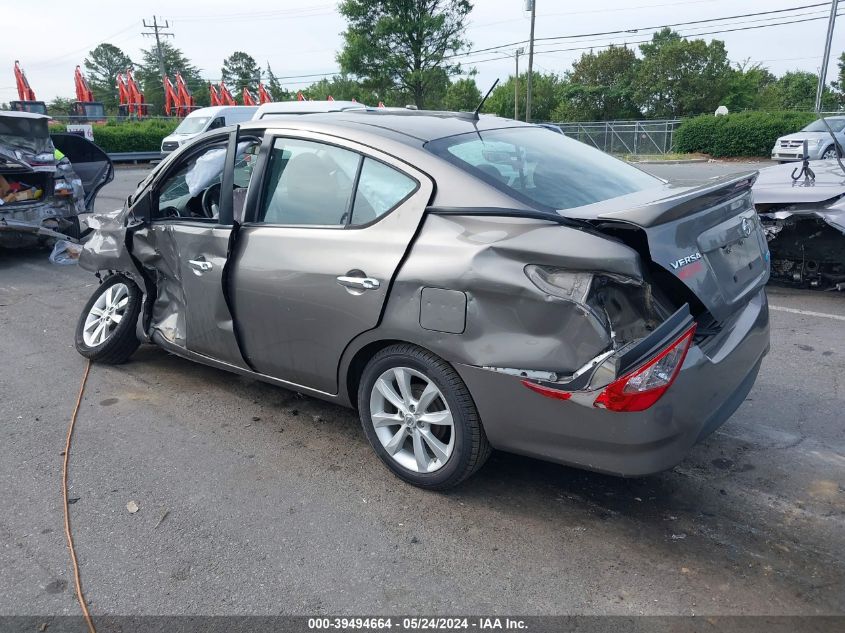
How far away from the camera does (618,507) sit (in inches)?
124

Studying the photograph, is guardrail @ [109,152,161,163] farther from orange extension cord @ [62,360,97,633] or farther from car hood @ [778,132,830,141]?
orange extension cord @ [62,360,97,633]

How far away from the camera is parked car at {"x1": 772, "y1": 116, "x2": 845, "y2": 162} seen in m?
20.7

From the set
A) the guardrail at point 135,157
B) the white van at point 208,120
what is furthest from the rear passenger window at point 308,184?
the guardrail at point 135,157

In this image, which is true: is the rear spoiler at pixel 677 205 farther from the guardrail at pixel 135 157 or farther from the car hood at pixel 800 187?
the guardrail at pixel 135 157

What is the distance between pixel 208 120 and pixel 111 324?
58.1ft

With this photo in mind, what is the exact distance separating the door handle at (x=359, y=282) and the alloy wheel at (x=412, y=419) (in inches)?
15.5

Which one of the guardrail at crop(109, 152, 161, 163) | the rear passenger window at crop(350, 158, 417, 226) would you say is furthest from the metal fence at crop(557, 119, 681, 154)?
the rear passenger window at crop(350, 158, 417, 226)

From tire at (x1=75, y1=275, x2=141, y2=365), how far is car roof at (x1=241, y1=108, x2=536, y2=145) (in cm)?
170

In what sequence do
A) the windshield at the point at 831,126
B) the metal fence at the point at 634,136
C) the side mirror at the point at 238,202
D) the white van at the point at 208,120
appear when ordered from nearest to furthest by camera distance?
the side mirror at the point at 238,202 → the white van at the point at 208,120 → the windshield at the point at 831,126 → the metal fence at the point at 634,136

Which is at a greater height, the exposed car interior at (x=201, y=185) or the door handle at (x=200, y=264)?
the exposed car interior at (x=201, y=185)

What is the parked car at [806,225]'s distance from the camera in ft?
19.5

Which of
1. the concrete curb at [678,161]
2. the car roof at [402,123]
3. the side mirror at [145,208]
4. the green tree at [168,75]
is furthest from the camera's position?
the green tree at [168,75]

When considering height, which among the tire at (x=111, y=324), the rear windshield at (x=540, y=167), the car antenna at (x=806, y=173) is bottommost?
the tire at (x=111, y=324)

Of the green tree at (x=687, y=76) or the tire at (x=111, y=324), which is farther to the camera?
the green tree at (x=687, y=76)
